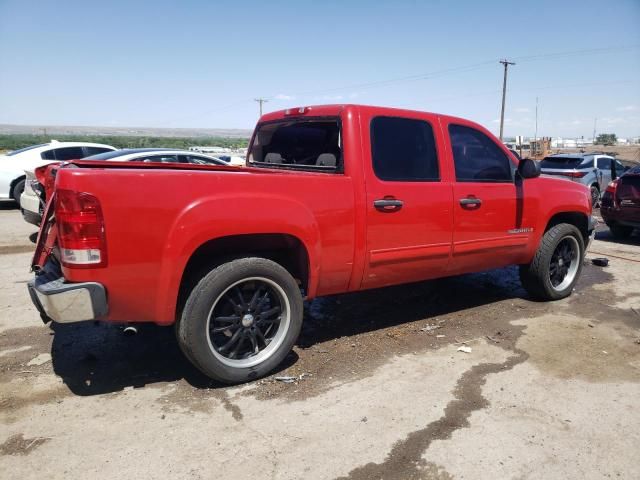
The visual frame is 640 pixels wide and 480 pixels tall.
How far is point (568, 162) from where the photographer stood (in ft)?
49.5

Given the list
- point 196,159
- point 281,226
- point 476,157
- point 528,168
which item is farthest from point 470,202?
point 196,159

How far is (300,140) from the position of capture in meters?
4.31

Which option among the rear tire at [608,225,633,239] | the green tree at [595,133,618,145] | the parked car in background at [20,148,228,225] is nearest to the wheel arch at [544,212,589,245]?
the parked car in background at [20,148,228,225]

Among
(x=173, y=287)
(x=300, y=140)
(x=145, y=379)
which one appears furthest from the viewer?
(x=300, y=140)

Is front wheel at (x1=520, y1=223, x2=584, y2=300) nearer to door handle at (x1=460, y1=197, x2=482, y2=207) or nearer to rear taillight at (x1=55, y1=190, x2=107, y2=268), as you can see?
door handle at (x1=460, y1=197, x2=482, y2=207)

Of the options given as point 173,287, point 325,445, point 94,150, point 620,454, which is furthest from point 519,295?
point 94,150

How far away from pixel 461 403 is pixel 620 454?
2.92ft

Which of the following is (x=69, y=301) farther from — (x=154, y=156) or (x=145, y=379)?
(x=154, y=156)

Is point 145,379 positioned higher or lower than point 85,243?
lower

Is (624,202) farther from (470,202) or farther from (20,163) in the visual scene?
(20,163)

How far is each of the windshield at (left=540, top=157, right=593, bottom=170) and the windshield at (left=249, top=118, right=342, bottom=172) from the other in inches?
505

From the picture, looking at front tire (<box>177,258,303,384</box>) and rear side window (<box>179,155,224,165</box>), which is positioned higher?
rear side window (<box>179,155,224,165</box>)

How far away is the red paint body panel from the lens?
279 cm

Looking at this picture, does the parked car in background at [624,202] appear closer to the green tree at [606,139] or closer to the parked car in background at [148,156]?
the parked car in background at [148,156]
